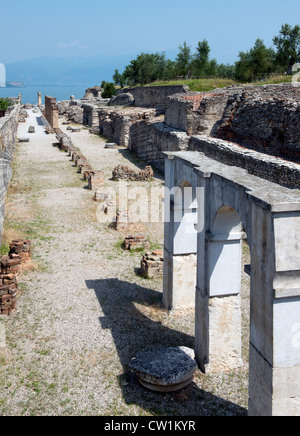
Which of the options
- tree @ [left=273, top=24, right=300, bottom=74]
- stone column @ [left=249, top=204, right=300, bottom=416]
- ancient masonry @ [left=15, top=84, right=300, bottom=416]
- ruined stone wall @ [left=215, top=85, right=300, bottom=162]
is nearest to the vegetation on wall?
tree @ [left=273, top=24, right=300, bottom=74]

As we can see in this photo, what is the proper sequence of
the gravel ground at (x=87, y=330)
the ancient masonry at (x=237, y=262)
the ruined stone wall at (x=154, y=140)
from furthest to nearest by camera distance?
the ruined stone wall at (x=154, y=140)
the gravel ground at (x=87, y=330)
the ancient masonry at (x=237, y=262)

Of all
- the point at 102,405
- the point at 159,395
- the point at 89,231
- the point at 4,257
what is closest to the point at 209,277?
the point at 159,395

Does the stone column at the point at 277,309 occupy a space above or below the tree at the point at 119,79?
below

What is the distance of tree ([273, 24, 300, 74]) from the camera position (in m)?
37.7

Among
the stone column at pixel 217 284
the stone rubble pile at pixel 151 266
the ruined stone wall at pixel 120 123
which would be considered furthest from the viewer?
the ruined stone wall at pixel 120 123

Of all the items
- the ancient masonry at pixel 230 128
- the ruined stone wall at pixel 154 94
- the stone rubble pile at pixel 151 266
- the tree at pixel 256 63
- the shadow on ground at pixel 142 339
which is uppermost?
the tree at pixel 256 63

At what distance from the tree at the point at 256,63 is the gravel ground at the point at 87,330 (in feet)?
84.9

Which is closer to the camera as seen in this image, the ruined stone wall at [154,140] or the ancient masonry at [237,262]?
the ancient masonry at [237,262]

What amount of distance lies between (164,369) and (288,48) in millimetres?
36905

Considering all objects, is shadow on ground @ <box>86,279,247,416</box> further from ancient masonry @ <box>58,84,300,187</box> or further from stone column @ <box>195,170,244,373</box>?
ancient masonry @ <box>58,84,300,187</box>

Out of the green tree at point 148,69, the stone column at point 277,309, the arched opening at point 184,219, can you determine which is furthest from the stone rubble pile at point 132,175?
the green tree at point 148,69

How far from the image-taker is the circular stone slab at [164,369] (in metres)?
6.71

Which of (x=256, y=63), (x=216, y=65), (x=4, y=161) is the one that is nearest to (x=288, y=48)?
(x=256, y=63)

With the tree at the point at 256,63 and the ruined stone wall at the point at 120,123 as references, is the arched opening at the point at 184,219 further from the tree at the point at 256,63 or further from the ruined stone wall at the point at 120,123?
the tree at the point at 256,63
